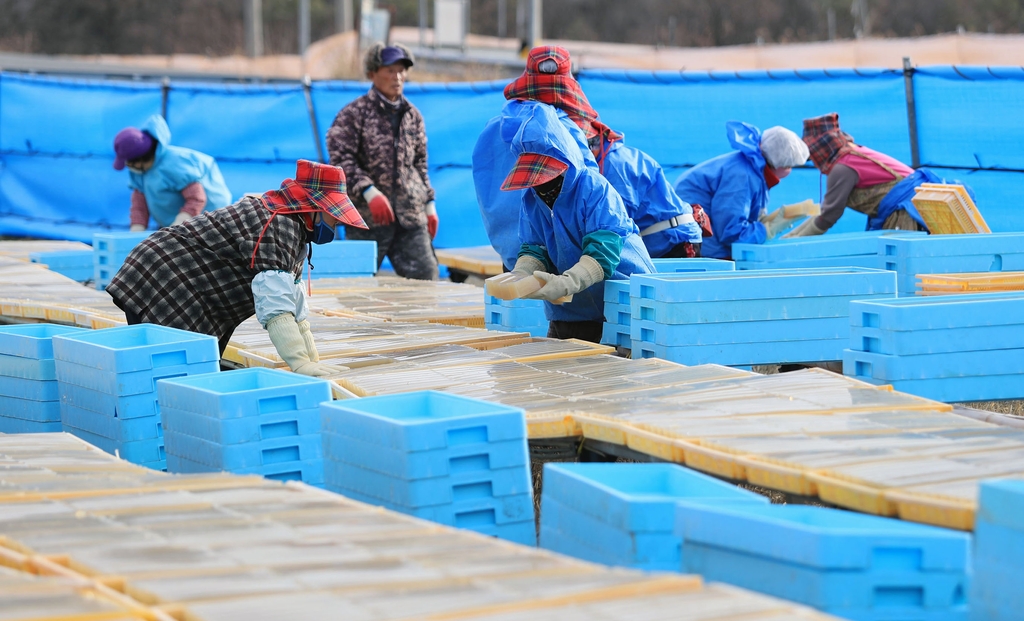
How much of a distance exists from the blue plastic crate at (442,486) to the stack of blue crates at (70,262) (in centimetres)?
646

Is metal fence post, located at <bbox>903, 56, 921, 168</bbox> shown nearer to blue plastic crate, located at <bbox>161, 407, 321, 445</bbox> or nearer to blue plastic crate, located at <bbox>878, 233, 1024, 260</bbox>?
blue plastic crate, located at <bbox>878, 233, 1024, 260</bbox>

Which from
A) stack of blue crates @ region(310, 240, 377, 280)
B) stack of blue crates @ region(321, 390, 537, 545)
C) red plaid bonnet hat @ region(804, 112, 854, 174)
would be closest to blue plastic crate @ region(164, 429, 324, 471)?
stack of blue crates @ region(321, 390, 537, 545)

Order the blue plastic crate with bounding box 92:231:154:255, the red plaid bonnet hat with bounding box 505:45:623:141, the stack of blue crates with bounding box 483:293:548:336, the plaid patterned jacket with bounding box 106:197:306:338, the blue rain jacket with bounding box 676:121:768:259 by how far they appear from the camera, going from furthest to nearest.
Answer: the blue plastic crate with bounding box 92:231:154:255, the blue rain jacket with bounding box 676:121:768:259, the stack of blue crates with bounding box 483:293:548:336, the red plaid bonnet hat with bounding box 505:45:623:141, the plaid patterned jacket with bounding box 106:197:306:338

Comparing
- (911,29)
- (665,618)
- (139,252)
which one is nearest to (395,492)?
(665,618)

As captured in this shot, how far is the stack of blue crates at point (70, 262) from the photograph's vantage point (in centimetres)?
981

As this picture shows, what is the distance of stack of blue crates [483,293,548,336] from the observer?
6828mm

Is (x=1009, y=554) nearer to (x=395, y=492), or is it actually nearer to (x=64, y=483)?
(x=395, y=492)

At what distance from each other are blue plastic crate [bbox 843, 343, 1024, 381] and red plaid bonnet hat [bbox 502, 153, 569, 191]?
1493 mm

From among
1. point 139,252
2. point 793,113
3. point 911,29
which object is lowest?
point 139,252

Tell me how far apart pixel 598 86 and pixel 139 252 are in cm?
616

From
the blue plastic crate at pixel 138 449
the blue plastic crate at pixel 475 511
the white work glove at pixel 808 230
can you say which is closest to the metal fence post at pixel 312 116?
the white work glove at pixel 808 230

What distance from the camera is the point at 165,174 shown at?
9258 millimetres

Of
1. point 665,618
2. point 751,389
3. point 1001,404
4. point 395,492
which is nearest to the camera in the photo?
point 665,618

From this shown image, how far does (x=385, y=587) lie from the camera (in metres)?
2.84
